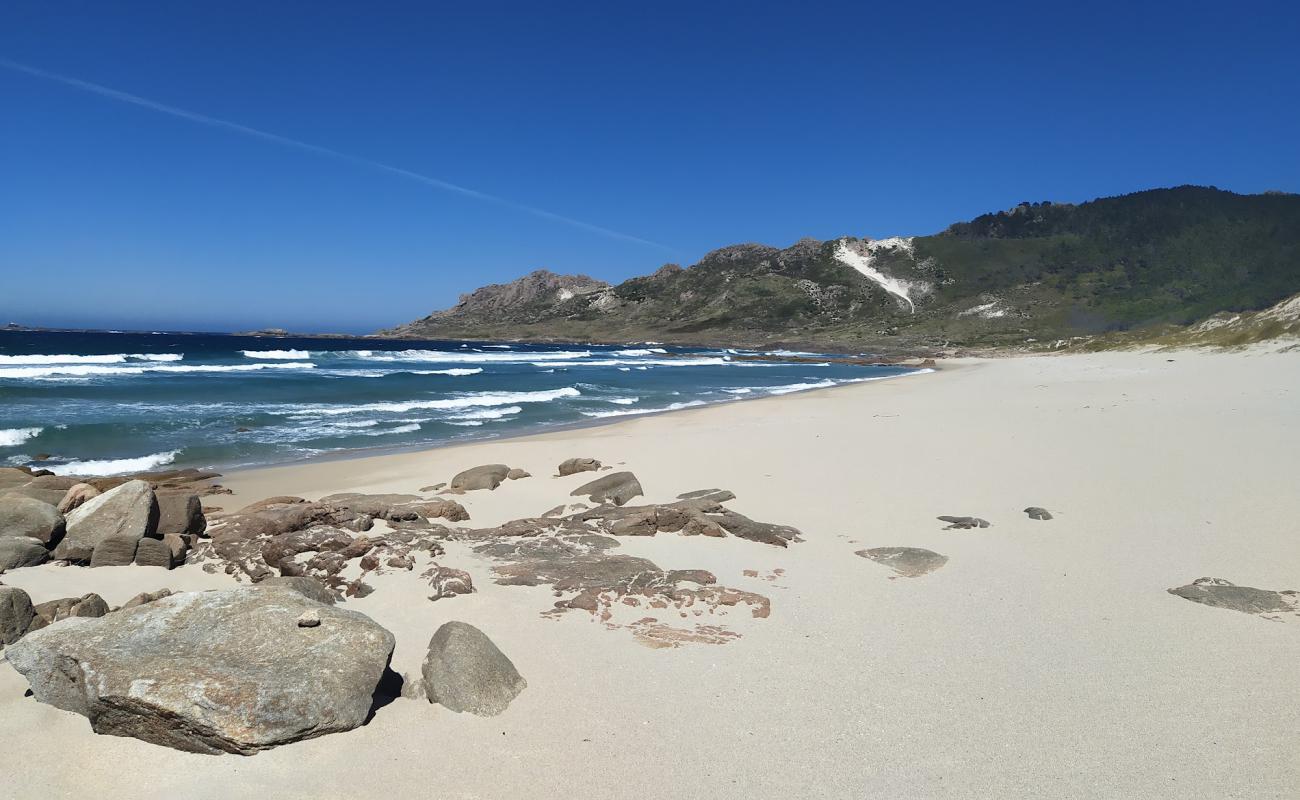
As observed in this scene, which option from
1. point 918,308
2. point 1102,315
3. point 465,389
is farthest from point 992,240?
point 465,389

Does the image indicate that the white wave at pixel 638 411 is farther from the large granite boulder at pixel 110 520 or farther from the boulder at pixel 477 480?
the large granite boulder at pixel 110 520

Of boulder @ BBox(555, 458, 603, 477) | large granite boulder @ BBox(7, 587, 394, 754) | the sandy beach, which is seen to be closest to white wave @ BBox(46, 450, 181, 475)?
the sandy beach

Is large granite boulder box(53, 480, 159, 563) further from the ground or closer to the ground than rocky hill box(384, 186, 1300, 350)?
closer to the ground

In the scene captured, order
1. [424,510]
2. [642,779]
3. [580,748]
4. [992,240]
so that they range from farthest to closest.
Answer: [992,240] → [424,510] → [580,748] → [642,779]

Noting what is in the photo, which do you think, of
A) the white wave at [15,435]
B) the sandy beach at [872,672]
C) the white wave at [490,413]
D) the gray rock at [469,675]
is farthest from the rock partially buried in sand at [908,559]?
the white wave at [15,435]

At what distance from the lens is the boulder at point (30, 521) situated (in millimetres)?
6664

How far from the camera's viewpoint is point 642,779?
3463mm

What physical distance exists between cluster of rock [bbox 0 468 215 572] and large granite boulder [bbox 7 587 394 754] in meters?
2.82

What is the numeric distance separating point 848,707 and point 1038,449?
10.4 metres

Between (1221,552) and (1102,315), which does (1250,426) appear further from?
(1102,315)

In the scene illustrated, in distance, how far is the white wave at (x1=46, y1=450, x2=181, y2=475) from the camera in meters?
13.3

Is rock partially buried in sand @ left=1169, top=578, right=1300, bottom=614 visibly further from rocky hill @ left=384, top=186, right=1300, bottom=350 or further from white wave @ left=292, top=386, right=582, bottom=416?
rocky hill @ left=384, top=186, right=1300, bottom=350

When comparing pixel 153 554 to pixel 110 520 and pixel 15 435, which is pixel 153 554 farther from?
pixel 15 435

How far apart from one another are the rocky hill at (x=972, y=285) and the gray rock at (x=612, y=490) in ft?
276
